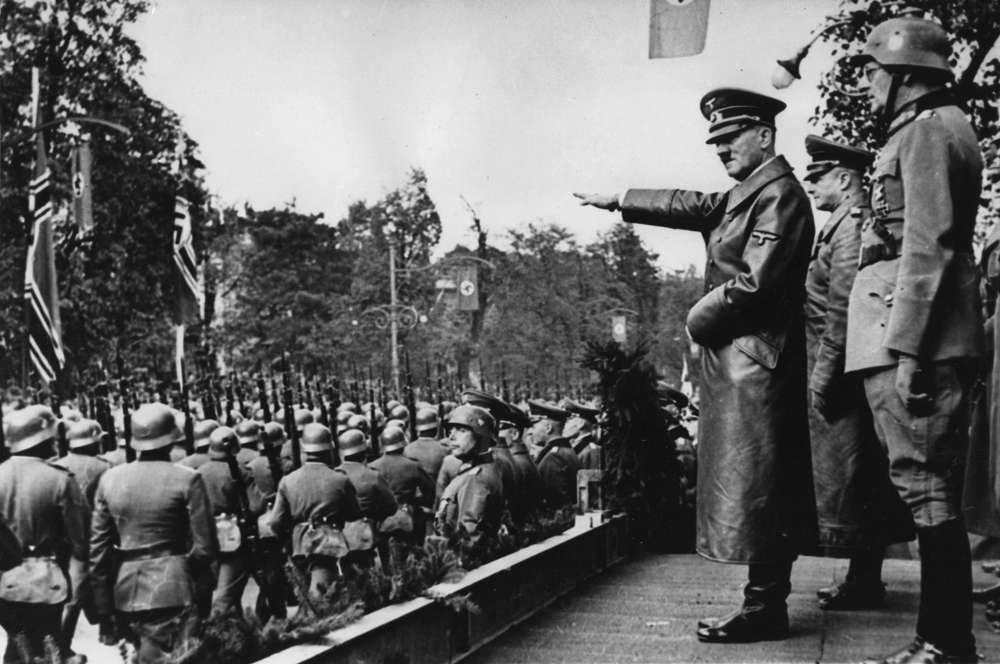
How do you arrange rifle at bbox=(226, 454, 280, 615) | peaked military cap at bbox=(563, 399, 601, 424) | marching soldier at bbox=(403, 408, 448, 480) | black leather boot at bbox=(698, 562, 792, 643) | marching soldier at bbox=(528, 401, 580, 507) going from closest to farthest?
black leather boot at bbox=(698, 562, 792, 643)
rifle at bbox=(226, 454, 280, 615)
peaked military cap at bbox=(563, 399, 601, 424)
marching soldier at bbox=(528, 401, 580, 507)
marching soldier at bbox=(403, 408, 448, 480)

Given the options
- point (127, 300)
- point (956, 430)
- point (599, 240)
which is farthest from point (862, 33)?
point (599, 240)

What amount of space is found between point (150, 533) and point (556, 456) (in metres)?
5.39

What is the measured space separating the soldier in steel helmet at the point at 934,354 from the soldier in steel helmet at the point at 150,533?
4309 millimetres

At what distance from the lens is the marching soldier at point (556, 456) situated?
35.5ft

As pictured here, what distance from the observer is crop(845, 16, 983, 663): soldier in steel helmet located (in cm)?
364

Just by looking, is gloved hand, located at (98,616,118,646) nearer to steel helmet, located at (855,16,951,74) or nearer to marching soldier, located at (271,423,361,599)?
marching soldier, located at (271,423,361,599)

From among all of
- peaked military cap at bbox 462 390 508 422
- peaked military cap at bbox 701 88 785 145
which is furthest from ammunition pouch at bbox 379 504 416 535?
peaked military cap at bbox 701 88 785 145

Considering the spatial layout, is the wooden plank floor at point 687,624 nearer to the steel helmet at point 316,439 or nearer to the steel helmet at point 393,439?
the steel helmet at point 316,439

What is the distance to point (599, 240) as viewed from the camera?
35.1m

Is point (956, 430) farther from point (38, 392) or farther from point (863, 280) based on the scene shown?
point (38, 392)

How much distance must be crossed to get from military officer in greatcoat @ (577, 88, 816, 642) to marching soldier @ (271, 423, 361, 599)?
13.6 feet

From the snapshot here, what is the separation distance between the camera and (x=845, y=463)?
15.9ft

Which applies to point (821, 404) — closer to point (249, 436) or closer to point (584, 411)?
point (584, 411)

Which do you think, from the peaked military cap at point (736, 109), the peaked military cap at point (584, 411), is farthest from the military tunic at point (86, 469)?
the peaked military cap at point (736, 109)
